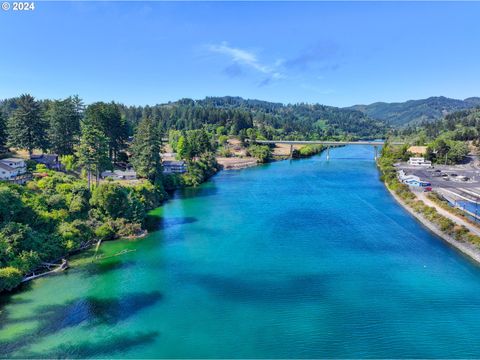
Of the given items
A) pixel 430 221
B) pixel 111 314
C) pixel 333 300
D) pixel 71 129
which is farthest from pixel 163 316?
pixel 71 129

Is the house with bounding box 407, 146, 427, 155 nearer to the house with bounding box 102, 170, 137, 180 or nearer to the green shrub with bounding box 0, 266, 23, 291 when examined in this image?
the house with bounding box 102, 170, 137, 180

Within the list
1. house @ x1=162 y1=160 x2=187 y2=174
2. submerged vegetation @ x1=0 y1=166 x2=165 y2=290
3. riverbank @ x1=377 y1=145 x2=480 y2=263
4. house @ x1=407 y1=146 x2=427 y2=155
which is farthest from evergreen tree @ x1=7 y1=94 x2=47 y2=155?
house @ x1=407 y1=146 x2=427 y2=155

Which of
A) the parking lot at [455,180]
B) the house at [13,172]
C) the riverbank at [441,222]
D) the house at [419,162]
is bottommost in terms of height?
the riverbank at [441,222]

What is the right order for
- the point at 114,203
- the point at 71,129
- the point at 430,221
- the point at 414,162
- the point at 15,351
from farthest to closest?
1. the point at 414,162
2. the point at 71,129
3. the point at 430,221
4. the point at 114,203
5. the point at 15,351

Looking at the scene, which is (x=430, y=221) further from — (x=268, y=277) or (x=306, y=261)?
(x=268, y=277)

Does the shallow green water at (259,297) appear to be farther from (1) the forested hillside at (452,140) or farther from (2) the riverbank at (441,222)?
(1) the forested hillside at (452,140)

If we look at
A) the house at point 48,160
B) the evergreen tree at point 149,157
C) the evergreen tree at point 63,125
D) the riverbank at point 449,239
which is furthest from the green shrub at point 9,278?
the riverbank at point 449,239
